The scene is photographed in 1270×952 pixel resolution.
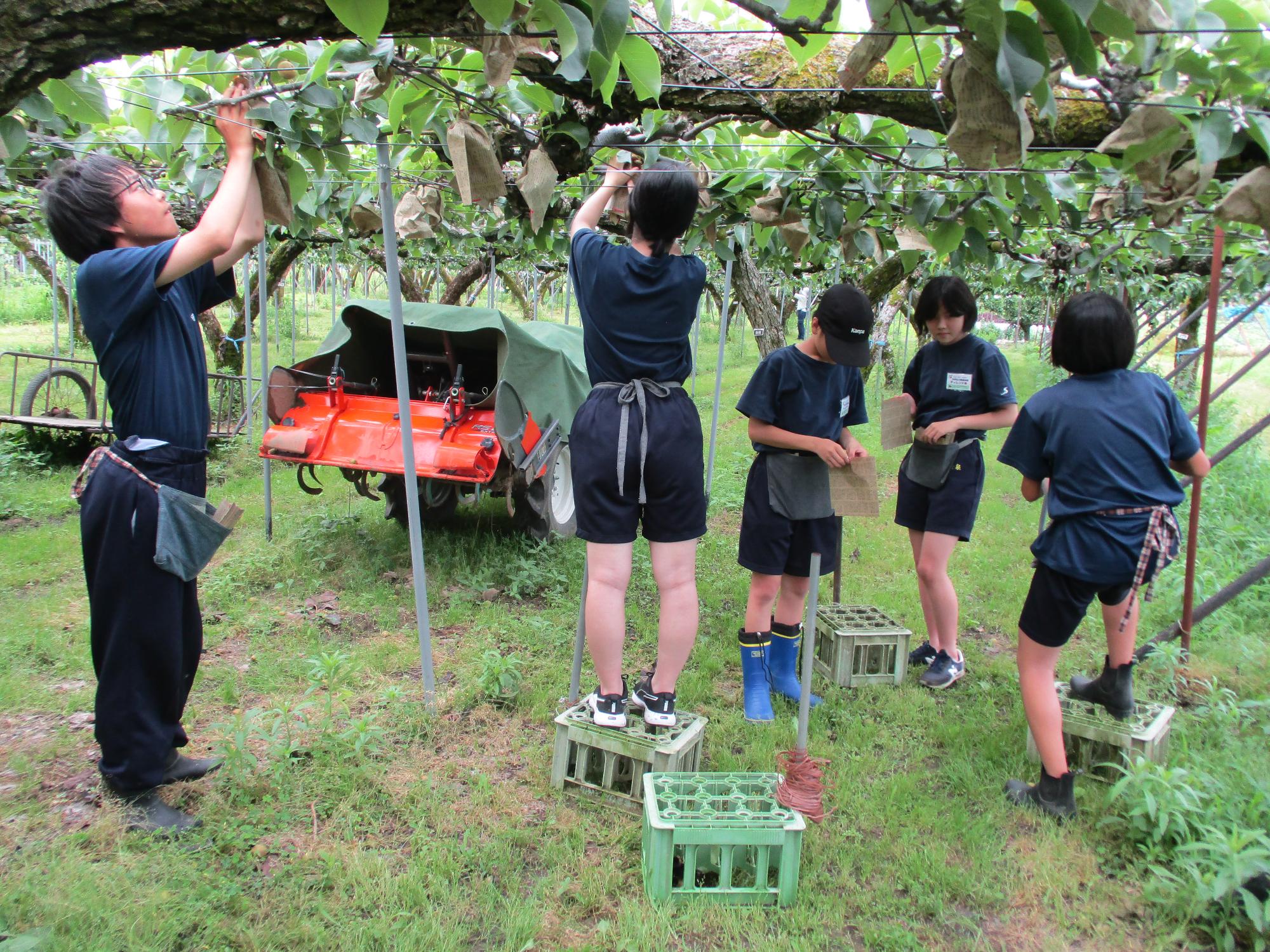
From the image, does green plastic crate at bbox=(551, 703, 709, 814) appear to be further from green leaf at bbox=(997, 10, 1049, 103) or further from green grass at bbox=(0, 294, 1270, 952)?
green leaf at bbox=(997, 10, 1049, 103)

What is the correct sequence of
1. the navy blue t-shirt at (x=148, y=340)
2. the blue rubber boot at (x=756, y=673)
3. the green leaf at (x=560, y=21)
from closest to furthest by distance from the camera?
the green leaf at (x=560, y=21)
the navy blue t-shirt at (x=148, y=340)
the blue rubber boot at (x=756, y=673)

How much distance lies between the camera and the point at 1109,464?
8.79 ft

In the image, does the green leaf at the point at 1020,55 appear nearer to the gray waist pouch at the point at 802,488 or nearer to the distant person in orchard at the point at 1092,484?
the distant person in orchard at the point at 1092,484

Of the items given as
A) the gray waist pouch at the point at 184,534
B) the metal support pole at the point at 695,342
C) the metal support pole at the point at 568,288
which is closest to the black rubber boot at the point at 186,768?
the gray waist pouch at the point at 184,534

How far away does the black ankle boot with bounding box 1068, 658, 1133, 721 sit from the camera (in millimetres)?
3062

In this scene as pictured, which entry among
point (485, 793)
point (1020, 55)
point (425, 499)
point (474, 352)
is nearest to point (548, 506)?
point (425, 499)

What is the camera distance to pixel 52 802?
2.86 m

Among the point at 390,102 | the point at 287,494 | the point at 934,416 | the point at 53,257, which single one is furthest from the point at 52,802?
the point at 53,257

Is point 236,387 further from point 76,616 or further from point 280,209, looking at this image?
point 280,209

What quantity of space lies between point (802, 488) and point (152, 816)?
2.58m

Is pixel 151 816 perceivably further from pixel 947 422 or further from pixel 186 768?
pixel 947 422

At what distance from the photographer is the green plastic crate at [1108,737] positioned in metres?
3.03

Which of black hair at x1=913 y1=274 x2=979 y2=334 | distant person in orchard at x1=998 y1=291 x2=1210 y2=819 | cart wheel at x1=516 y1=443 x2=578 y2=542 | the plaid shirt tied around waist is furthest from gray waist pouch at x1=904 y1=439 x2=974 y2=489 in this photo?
cart wheel at x1=516 y1=443 x2=578 y2=542

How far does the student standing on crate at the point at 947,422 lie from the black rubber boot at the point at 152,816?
3105 mm
